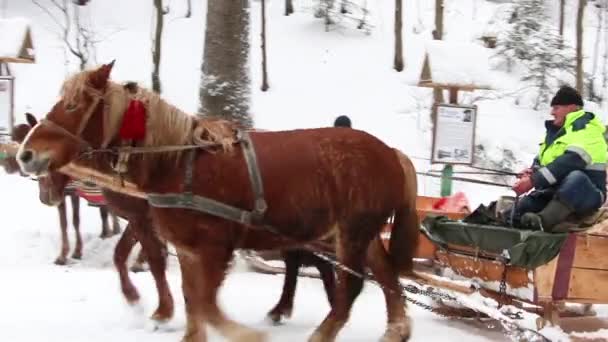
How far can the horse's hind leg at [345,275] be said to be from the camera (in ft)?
16.7

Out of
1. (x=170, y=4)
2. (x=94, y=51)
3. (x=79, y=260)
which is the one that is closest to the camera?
(x=79, y=260)

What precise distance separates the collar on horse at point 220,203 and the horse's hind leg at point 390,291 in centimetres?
107

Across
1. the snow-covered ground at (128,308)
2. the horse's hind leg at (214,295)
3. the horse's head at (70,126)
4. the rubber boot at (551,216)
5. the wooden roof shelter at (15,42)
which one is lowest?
the snow-covered ground at (128,308)

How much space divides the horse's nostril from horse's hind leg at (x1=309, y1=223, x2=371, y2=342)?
198 cm

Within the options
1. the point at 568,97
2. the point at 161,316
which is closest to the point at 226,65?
the point at 161,316

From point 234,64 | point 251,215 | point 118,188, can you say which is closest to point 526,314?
point 251,215

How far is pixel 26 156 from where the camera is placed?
4.56 metres

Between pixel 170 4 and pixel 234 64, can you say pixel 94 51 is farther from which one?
pixel 234 64

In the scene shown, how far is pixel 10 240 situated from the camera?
33.1 feet

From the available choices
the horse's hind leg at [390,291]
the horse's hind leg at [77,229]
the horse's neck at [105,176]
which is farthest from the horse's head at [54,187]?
the horse's hind leg at [390,291]

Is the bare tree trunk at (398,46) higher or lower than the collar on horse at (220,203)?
higher

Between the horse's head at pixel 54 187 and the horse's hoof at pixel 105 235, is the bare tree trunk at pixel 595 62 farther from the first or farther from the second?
the horse's head at pixel 54 187

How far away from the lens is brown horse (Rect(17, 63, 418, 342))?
4707mm

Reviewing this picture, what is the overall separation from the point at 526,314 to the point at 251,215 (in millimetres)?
2478
